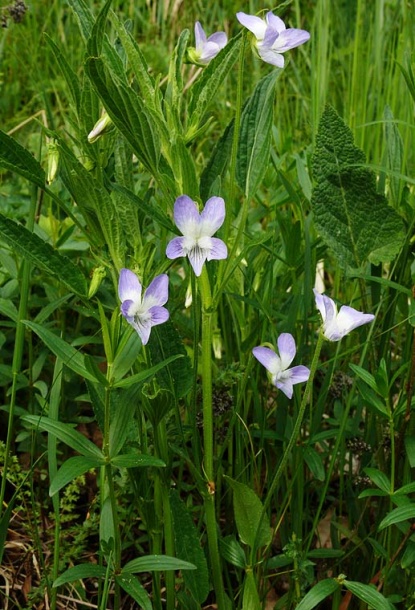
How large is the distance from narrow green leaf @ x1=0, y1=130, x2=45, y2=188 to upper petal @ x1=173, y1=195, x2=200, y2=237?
19cm

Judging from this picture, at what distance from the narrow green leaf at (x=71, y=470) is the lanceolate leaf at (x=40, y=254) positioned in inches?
8.0

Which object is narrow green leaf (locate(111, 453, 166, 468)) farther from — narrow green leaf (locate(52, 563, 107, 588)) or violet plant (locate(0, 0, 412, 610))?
narrow green leaf (locate(52, 563, 107, 588))

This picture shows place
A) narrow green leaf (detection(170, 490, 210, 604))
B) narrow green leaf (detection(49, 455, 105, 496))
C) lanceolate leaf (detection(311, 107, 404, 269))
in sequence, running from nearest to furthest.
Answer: narrow green leaf (detection(49, 455, 105, 496)) → narrow green leaf (detection(170, 490, 210, 604)) → lanceolate leaf (detection(311, 107, 404, 269))

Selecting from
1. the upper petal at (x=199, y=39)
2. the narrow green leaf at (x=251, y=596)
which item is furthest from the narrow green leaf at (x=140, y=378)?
the upper petal at (x=199, y=39)

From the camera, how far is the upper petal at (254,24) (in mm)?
985

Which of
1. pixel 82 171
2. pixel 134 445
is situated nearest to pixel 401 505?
pixel 134 445

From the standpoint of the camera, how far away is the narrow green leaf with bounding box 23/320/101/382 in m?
1.01

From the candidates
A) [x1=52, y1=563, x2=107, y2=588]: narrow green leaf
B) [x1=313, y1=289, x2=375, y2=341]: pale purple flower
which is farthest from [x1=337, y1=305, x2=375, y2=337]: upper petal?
[x1=52, y1=563, x2=107, y2=588]: narrow green leaf

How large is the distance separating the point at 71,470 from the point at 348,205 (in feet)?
2.04

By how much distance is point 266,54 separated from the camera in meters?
1.04

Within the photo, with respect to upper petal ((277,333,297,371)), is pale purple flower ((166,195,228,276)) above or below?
above

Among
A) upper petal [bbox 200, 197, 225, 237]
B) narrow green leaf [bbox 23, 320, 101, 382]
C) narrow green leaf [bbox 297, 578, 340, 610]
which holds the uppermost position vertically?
upper petal [bbox 200, 197, 225, 237]

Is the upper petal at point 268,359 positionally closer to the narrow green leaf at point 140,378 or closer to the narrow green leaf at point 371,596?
the narrow green leaf at point 140,378

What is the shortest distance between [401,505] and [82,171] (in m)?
0.60
